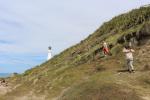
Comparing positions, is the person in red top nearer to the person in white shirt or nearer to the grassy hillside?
the grassy hillside

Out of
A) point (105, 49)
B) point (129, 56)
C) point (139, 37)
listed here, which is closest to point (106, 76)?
point (129, 56)

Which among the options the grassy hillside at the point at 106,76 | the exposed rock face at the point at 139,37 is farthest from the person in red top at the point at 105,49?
the exposed rock face at the point at 139,37

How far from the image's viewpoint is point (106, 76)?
1483 inches

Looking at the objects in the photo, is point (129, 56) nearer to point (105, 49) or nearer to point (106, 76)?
point (106, 76)

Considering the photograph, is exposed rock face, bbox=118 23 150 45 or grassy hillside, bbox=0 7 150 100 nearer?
grassy hillside, bbox=0 7 150 100

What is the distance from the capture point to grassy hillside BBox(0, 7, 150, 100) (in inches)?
1243

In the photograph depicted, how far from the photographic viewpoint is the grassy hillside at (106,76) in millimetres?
31562

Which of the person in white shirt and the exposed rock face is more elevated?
the exposed rock face

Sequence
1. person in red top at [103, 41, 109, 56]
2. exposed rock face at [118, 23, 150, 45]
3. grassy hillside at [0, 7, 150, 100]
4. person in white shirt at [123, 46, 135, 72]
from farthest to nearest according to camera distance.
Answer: person in red top at [103, 41, 109, 56]
exposed rock face at [118, 23, 150, 45]
person in white shirt at [123, 46, 135, 72]
grassy hillside at [0, 7, 150, 100]

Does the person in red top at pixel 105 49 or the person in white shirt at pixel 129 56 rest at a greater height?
the person in red top at pixel 105 49

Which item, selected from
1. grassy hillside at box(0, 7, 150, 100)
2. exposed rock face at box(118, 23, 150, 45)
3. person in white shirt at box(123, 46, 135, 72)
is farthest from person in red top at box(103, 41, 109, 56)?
person in white shirt at box(123, 46, 135, 72)

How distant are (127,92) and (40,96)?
14.1 meters

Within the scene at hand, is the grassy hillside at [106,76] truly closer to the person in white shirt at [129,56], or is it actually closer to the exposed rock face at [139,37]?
the exposed rock face at [139,37]

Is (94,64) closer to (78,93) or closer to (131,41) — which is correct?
(131,41)
